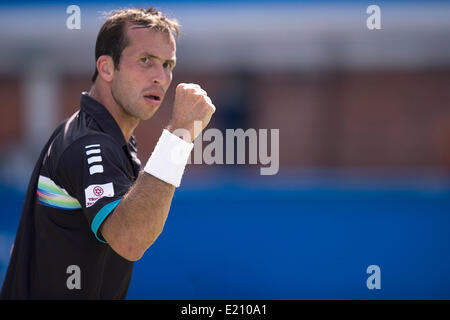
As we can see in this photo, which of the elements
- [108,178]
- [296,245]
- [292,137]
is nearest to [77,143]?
[108,178]

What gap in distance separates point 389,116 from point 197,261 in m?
7.03

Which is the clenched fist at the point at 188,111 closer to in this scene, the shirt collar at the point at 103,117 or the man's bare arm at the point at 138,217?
the man's bare arm at the point at 138,217

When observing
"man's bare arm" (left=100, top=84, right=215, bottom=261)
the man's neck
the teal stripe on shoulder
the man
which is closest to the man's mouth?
the man

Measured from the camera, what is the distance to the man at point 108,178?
6.26 ft

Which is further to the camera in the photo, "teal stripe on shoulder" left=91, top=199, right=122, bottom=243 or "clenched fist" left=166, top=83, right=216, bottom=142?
"clenched fist" left=166, top=83, right=216, bottom=142

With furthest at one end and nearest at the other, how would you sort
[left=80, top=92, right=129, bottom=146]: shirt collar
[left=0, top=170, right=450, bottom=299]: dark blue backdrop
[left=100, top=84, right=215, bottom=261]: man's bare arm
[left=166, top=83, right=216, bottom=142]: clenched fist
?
[left=0, top=170, right=450, bottom=299]: dark blue backdrop, [left=80, top=92, right=129, bottom=146]: shirt collar, [left=166, top=83, right=216, bottom=142]: clenched fist, [left=100, top=84, right=215, bottom=261]: man's bare arm

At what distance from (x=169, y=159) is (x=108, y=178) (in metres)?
0.23

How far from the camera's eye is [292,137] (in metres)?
11.0

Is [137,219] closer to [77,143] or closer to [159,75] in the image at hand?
[77,143]

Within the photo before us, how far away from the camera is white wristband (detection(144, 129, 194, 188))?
76.8 inches

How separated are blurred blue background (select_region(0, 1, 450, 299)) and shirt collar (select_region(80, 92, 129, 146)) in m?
2.93

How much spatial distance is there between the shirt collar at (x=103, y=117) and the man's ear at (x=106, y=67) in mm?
113

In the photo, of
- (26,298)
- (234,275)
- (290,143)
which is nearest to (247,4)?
(290,143)

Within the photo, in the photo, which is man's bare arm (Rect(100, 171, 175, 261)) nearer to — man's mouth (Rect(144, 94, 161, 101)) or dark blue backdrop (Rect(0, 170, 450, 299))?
man's mouth (Rect(144, 94, 161, 101))
